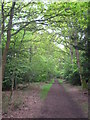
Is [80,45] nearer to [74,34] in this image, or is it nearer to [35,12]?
[74,34]

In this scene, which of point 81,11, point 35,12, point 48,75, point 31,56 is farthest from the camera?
point 48,75

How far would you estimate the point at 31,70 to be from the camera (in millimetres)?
4680

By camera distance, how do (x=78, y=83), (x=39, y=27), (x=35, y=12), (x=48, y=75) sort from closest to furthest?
(x=35, y=12) → (x=39, y=27) → (x=78, y=83) → (x=48, y=75)

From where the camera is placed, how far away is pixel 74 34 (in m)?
3.69

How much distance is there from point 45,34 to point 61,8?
3.52 ft

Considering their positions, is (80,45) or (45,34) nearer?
(80,45)

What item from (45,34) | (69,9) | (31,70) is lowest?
(31,70)

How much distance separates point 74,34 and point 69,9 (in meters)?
1.47

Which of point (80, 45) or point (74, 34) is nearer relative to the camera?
point (80, 45)

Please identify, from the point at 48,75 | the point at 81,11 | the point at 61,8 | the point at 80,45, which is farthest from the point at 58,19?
the point at 48,75

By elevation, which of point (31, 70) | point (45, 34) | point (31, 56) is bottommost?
point (31, 70)

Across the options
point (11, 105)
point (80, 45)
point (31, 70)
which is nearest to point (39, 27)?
point (80, 45)

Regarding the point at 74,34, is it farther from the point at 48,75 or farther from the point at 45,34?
the point at 48,75

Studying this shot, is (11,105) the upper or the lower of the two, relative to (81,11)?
lower
